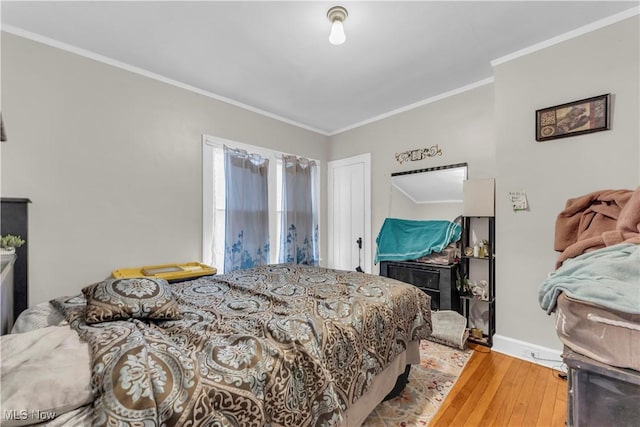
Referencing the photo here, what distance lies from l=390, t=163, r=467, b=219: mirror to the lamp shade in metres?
0.36

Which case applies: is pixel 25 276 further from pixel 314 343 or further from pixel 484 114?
pixel 484 114

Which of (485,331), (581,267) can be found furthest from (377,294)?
(485,331)

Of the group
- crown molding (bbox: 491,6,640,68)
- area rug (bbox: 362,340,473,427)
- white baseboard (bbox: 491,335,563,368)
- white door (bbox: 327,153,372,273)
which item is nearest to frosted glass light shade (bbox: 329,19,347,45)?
crown molding (bbox: 491,6,640,68)

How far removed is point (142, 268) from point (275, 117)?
2369 millimetres

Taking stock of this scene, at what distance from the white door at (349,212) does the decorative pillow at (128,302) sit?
2850 mm

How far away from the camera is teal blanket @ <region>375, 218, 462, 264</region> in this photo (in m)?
2.77

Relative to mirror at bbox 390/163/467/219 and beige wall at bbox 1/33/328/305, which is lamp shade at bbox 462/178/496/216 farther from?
beige wall at bbox 1/33/328/305

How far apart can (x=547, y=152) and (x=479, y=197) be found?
23.1 inches

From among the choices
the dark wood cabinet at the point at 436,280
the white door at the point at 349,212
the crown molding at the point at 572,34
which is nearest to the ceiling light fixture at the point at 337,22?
the crown molding at the point at 572,34

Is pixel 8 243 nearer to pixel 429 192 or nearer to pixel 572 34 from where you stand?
pixel 429 192

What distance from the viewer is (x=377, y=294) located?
1.70 metres

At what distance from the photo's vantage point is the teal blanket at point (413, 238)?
109 inches

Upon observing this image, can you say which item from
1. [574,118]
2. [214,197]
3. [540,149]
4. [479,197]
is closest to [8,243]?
[214,197]

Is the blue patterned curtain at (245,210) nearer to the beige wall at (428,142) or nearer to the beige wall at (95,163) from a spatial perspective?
the beige wall at (95,163)
